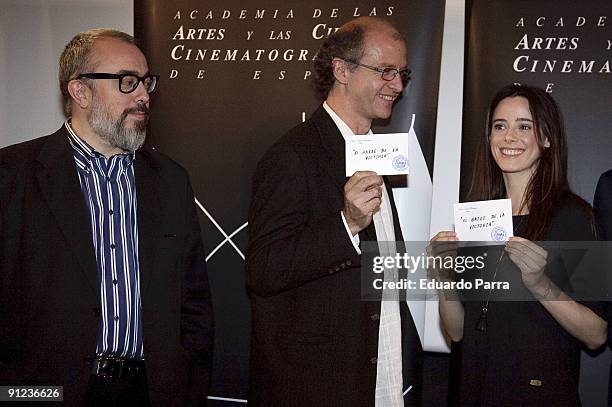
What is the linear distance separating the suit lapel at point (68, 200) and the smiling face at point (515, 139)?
70.9 inches

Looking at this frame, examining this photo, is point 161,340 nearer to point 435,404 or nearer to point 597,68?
point 435,404

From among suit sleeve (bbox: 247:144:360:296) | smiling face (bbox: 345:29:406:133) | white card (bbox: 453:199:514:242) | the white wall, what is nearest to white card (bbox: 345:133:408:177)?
suit sleeve (bbox: 247:144:360:296)

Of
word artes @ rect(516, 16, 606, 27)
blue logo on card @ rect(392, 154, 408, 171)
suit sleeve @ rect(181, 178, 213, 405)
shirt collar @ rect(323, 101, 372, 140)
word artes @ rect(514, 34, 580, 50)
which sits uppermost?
word artes @ rect(516, 16, 606, 27)

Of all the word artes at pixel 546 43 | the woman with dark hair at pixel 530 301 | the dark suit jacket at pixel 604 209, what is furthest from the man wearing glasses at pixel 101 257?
the word artes at pixel 546 43

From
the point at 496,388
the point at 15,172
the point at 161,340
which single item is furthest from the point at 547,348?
the point at 15,172

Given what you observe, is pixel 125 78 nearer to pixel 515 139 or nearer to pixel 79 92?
pixel 79 92

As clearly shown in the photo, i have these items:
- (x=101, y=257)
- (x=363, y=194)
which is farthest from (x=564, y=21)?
(x=101, y=257)

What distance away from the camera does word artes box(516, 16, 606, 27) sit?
3.99m

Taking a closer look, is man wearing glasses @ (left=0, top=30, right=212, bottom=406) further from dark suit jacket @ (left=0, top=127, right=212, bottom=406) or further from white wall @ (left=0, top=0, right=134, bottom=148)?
white wall @ (left=0, top=0, right=134, bottom=148)

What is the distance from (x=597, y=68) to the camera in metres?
3.99

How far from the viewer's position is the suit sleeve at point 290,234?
285 centimetres

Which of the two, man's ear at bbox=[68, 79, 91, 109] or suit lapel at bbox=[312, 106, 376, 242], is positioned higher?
man's ear at bbox=[68, 79, 91, 109]

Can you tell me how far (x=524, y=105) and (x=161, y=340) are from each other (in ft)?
6.18

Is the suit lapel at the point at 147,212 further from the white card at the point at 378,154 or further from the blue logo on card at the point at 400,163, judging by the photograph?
the blue logo on card at the point at 400,163
